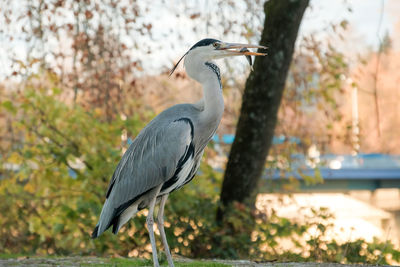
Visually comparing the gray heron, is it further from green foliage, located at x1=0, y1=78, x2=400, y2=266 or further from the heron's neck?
green foliage, located at x1=0, y1=78, x2=400, y2=266

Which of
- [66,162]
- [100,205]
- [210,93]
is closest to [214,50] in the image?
[210,93]

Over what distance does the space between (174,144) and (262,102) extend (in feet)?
10.8

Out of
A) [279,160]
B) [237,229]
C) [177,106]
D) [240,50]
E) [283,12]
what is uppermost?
[283,12]

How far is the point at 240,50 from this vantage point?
14.7 feet

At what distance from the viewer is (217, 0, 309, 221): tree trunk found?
736 centimetres

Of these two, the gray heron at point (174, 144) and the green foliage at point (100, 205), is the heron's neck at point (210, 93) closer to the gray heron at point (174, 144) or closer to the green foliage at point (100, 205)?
the gray heron at point (174, 144)

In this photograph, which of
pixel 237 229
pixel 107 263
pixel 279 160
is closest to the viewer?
pixel 107 263

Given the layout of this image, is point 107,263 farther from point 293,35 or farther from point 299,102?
point 299,102

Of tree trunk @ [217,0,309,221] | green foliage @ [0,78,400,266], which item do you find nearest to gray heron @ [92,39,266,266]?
green foliage @ [0,78,400,266]

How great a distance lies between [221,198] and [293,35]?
2.51 meters

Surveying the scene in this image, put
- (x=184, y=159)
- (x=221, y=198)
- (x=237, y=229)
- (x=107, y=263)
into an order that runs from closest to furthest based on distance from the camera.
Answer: (x=184, y=159) < (x=107, y=263) < (x=237, y=229) < (x=221, y=198)

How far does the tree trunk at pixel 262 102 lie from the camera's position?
7.36 metres

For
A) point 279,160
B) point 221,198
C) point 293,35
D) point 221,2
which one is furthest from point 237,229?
point 221,2

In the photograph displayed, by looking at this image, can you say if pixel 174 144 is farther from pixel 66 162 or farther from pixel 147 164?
pixel 66 162
